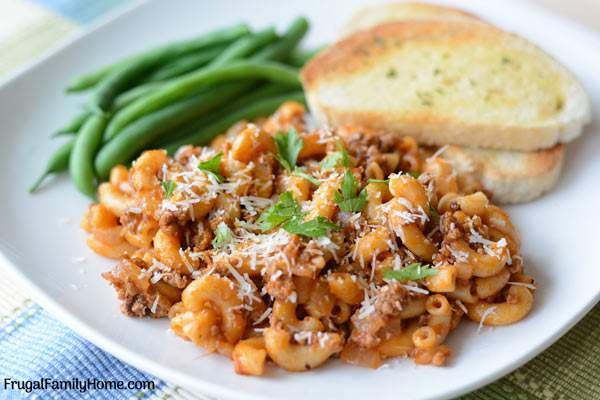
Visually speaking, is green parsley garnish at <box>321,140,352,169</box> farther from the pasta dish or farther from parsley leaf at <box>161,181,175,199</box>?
parsley leaf at <box>161,181,175,199</box>

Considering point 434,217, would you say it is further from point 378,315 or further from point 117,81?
point 117,81

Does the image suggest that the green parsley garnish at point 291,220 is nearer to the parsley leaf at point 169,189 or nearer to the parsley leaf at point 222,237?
the parsley leaf at point 222,237

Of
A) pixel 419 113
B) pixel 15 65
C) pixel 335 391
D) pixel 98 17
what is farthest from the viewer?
pixel 98 17

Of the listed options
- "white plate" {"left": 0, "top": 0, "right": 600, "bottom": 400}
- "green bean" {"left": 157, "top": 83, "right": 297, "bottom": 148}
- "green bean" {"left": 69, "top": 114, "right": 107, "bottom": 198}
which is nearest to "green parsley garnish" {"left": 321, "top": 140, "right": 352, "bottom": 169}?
"white plate" {"left": 0, "top": 0, "right": 600, "bottom": 400}

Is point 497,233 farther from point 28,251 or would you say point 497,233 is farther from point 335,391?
point 28,251

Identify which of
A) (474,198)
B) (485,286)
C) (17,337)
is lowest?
(17,337)

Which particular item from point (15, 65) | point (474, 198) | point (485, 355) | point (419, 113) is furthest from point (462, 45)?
point (15, 65)
